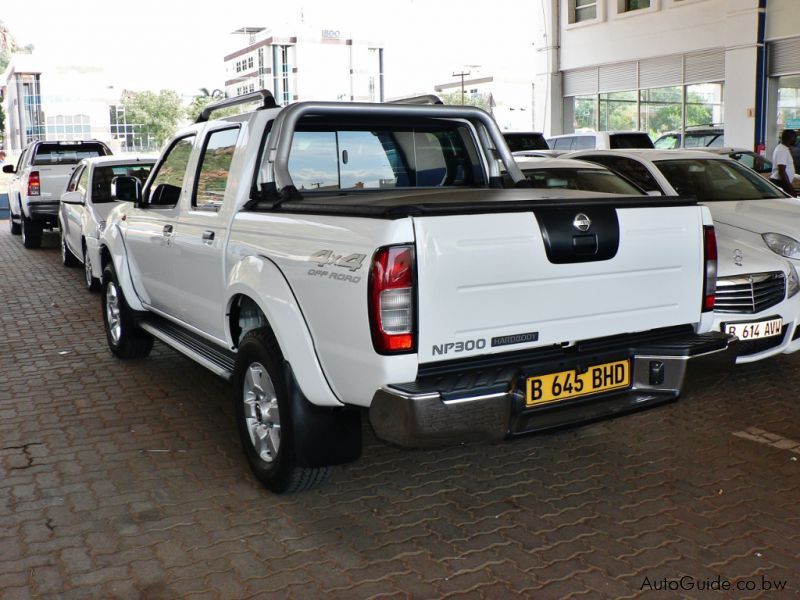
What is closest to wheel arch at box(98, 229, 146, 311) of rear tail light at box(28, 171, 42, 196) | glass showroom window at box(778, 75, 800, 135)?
rear tail light at box(28, 171, 42, 196)

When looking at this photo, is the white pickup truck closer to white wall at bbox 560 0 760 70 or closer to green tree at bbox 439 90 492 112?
white wall at bbox 560 0 760 70

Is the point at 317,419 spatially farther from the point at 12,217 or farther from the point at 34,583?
the point at 12,217

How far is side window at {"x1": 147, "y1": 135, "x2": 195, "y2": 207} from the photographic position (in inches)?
224

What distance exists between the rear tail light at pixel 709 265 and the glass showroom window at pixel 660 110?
22.1 m

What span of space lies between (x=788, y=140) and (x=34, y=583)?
14.0 meters

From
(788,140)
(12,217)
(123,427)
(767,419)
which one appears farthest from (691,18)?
(123,427)

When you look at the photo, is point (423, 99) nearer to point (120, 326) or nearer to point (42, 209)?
point (120, 326)

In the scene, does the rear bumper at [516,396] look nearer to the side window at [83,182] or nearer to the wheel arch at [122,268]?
the wheel arch at [122,268]

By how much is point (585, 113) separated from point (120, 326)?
78.5 feet

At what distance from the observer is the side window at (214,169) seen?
4965mm

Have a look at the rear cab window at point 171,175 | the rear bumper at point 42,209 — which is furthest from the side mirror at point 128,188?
the rear bumper at point 42,209

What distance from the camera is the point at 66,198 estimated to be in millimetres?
11625

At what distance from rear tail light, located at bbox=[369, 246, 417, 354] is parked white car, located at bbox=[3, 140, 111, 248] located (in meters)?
13.2

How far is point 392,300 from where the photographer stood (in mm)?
3404
